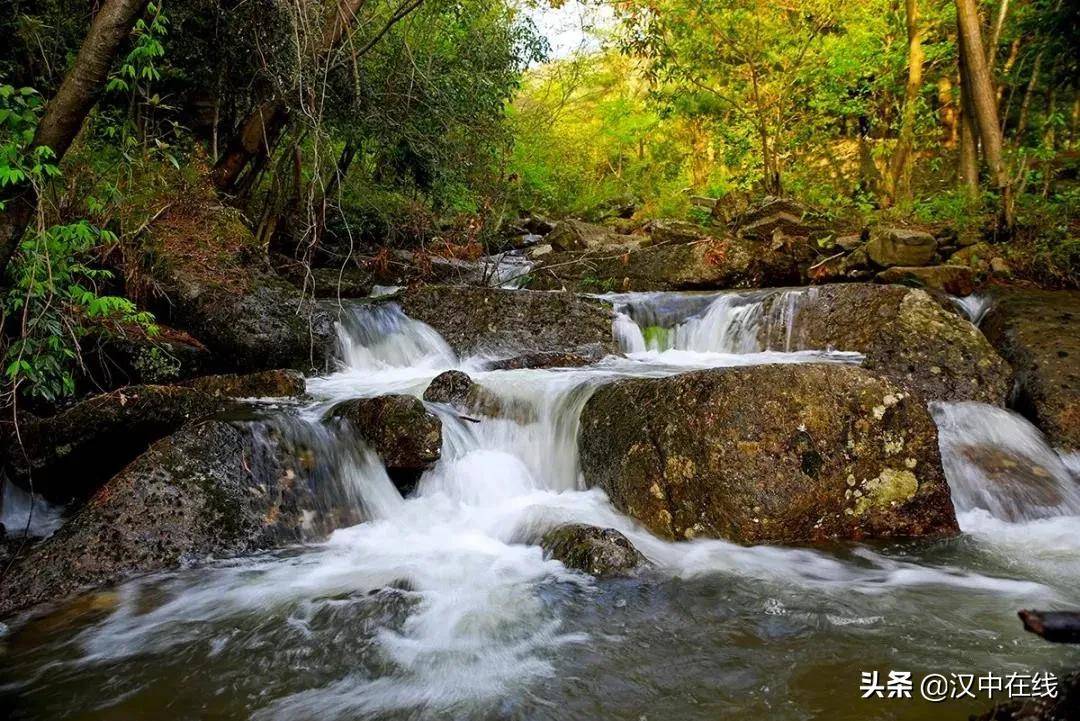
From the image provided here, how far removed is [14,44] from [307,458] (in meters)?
5.38

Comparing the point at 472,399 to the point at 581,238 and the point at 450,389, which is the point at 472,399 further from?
the point at 581,238

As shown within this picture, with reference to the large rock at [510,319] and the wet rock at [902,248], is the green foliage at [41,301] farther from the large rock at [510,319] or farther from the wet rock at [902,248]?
the wet rock at [902,248]

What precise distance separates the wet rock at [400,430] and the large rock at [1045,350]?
5.71m

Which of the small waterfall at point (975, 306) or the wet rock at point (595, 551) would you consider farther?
the small waterfall at point (975, 306)

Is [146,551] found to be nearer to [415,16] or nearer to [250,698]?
[250,698]

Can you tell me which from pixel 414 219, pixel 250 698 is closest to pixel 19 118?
pixel 250 698

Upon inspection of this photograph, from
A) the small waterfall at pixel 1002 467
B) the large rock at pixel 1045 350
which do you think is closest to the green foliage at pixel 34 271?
the small waterfall at pixel 1002 467

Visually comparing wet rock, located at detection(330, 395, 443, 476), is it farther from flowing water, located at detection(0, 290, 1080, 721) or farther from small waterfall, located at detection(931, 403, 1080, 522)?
small waterfall, located at detection(931, 403, 1080, 522)

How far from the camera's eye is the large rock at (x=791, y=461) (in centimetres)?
456

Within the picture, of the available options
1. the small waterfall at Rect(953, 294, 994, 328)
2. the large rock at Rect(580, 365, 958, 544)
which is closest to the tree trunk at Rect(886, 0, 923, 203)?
the small waterfall at Rect(953, 294, 994, 328)

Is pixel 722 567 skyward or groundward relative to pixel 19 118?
groundward

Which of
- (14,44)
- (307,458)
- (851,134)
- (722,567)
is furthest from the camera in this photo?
Answer: (851,134)

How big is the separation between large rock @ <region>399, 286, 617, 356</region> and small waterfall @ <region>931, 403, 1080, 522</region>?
4402 mm

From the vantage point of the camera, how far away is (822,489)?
4562 mm
